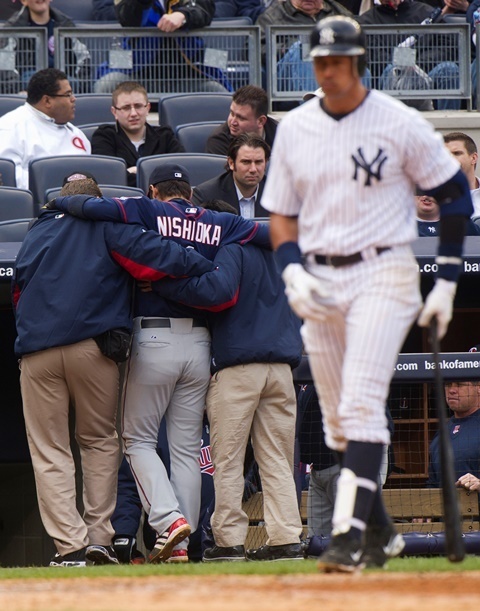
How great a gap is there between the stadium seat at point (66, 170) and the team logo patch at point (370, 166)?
16.2 feet

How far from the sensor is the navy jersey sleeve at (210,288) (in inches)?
251

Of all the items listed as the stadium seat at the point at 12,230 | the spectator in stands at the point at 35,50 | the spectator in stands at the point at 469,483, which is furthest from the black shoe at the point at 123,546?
the spectator in stands at the point at 35,50

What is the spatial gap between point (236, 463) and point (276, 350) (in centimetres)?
65

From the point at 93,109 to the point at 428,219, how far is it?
409cm

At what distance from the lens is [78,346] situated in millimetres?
6469

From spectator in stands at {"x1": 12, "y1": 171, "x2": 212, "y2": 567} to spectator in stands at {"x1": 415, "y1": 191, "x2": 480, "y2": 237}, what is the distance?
205cm

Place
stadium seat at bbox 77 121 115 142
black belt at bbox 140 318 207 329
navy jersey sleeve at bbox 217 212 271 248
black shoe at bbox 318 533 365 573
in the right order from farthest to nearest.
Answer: stadium seat at bbox 77 121 115 142 → navy jersey sleeve at bbox 217 212 271 248 → black belt at bbox 140 318 207 329 → black shoe at bbox 318 533 365 573

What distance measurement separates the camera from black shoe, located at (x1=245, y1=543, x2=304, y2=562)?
A: 639 centimetres

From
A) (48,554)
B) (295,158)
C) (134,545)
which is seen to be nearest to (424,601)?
(295,158)

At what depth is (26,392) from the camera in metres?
6.56

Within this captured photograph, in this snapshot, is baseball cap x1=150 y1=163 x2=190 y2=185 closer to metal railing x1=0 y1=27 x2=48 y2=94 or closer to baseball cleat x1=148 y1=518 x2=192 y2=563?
baseball cleat x1=148 y1=518 x2=192 y2=563

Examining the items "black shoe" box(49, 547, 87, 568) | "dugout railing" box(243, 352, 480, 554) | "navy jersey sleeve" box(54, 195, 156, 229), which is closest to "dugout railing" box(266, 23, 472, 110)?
"dugout railing" box(243, 352, 480, 554)

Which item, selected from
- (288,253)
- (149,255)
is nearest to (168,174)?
(149,255)

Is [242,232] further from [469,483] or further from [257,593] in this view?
[257,593]
